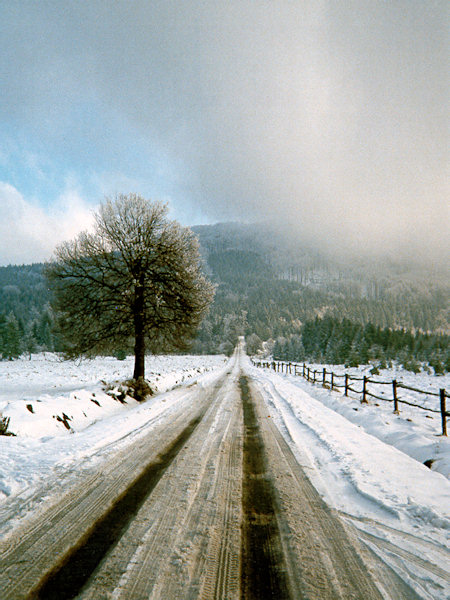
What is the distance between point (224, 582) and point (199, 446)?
3804 millimetres

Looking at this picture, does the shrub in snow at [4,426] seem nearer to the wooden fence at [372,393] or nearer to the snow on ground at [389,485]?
the snow on ground at [389,485]

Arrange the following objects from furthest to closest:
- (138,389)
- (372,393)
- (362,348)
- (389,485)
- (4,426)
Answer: (362,348), (372,393), (138,389), (4,426), (389,485)

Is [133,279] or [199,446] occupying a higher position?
[133,279]

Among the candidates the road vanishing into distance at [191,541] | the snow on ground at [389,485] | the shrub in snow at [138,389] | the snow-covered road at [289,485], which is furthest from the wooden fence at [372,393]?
the shrub in snow at [138,389]

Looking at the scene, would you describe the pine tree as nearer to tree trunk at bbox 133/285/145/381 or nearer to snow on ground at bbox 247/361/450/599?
tree trunk at bbox 133/285/145/381

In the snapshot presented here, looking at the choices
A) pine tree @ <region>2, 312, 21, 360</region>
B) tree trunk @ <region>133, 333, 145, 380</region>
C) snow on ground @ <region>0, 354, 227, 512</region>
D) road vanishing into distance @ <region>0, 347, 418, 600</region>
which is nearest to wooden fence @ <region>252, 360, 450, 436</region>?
road vanishing into distance @ <region>0, 347, 418, 600</region>

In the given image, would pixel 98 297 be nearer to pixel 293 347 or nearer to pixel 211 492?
pixel 211 492

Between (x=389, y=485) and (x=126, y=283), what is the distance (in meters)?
12.8


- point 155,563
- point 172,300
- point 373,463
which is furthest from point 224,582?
point 172,300

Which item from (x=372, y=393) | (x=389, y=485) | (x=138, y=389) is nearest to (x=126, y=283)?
(x=138, y=389)

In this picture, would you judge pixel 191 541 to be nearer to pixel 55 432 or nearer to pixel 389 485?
pixel 389 485

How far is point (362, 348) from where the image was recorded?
62312 millimetres

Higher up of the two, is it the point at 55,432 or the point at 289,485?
the point at 289,485

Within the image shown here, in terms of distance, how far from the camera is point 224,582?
2443 mm
